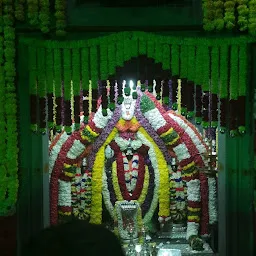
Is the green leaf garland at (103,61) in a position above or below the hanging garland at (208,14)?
below

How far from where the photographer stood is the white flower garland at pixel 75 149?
18.3 feet

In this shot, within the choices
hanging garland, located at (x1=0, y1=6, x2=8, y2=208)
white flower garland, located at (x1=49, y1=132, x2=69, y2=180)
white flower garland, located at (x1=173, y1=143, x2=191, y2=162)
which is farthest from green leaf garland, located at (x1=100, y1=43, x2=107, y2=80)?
white flower garland, located at (x1=173, y1=143, x2=191, y2=162)

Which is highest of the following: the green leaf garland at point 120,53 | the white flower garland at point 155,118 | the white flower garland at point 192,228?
the green leaf garland at point 120,53

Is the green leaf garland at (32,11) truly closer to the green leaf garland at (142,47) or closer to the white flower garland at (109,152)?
the green leaf garland at (142,47)

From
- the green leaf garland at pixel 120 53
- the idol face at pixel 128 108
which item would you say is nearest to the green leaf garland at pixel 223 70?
the green leaf garland at pixel 120 53

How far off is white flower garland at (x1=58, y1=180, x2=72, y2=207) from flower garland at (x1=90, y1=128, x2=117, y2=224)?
0.38 meters

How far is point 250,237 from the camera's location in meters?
4.53

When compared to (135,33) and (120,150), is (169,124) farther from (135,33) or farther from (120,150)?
(135,33)

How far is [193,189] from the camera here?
5.58 meters

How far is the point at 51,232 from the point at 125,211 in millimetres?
4449

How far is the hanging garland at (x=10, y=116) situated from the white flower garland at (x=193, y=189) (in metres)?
1.91

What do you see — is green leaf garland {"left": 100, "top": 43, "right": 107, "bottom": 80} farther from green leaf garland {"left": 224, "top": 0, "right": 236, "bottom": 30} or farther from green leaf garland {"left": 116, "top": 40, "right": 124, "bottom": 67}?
green leaf garland {"left": 224, "top": 0, "right": 236, "bottom": 30}

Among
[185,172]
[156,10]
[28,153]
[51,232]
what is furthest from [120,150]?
[51,232]

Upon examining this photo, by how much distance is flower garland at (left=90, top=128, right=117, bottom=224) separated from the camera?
18.8 feet
